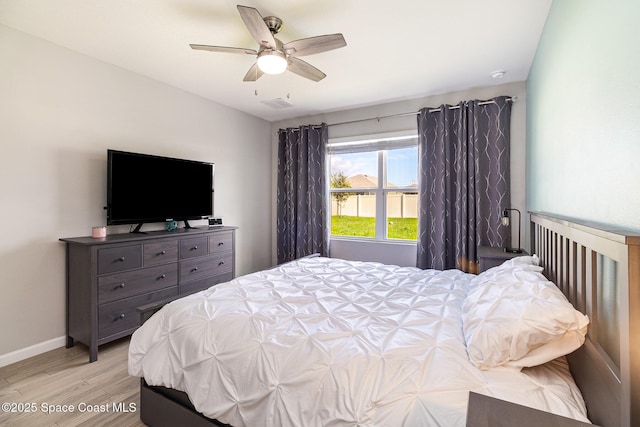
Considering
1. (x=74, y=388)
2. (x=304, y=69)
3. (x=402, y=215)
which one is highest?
(x=304, y=69)

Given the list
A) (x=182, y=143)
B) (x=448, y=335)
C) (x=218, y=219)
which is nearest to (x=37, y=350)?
(x=218, y=219)

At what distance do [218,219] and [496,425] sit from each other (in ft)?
12.2

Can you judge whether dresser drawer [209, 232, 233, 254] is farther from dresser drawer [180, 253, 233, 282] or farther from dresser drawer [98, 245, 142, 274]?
dresser drawer [98, 245, 142, 274]

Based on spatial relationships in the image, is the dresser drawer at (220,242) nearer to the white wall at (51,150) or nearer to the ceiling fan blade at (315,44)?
the white wall at (51,150)

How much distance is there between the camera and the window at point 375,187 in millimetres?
3982

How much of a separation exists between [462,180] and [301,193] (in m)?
2.24

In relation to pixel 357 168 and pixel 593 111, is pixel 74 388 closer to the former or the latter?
pixel 593 111

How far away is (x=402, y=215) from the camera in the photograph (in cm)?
405

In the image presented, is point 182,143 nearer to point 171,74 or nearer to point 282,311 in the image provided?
point 171,74

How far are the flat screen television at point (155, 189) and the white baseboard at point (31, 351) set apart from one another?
44.6 inches

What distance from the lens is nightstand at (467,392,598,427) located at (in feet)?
2.37

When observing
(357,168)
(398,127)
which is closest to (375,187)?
(357,168)

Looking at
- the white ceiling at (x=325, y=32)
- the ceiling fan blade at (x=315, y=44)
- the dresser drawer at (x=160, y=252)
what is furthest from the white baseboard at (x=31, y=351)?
the ceiling fan blade at (x=315, y=44)

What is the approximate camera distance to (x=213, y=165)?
149 inches
